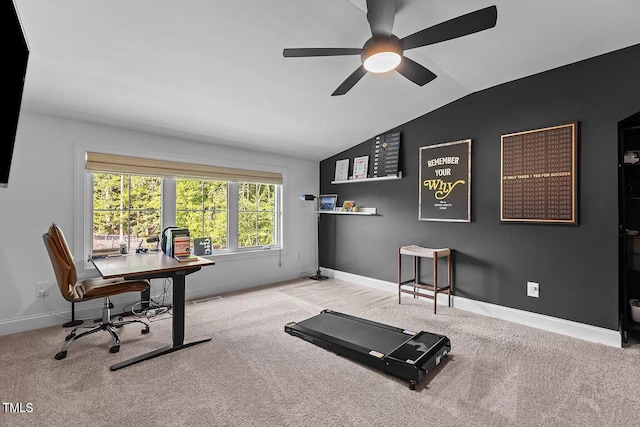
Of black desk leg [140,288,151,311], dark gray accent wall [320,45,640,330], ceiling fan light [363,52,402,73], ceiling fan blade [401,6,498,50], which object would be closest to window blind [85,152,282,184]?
black desk leg [140,288,151,311]

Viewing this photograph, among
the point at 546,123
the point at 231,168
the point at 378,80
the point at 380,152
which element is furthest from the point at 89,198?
the point at 546,123

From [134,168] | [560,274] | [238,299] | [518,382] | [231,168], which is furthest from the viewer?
[231,168]

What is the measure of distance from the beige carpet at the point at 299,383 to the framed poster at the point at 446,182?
139cm

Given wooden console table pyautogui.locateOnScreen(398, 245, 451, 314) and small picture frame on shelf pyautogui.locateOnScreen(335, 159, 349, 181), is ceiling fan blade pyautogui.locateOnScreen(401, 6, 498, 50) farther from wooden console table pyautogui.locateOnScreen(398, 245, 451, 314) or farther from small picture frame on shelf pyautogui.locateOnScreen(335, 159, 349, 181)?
small picture frame on shelf pyautogui.locateOnScreen(335, 159, 349, 181)

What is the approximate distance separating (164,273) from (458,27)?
108 inches

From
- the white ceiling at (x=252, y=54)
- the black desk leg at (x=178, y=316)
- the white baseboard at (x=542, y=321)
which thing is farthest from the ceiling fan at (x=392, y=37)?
the white baseboard at (x=542, y=321)

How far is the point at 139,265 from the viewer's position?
9.05 feet

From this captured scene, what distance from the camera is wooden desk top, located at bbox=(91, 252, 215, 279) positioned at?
8.04 feet

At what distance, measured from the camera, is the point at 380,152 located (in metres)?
4.71

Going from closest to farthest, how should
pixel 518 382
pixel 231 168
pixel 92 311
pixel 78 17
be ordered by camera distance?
pixel 78 17, pixel 518 382, pixel 92 311, pixel 231 168

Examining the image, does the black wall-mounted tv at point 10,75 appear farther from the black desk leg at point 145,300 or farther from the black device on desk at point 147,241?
the black desk leg at point 145,300

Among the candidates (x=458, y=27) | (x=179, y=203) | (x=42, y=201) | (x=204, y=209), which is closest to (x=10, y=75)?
(x=458, y=27)

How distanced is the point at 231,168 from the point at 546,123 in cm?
384

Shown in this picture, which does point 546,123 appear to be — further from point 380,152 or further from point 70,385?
point 70,385
